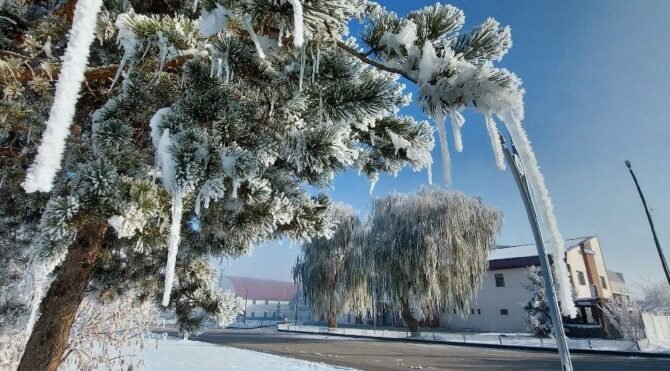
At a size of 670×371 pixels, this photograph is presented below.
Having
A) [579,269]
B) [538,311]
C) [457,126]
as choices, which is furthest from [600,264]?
[457,126]

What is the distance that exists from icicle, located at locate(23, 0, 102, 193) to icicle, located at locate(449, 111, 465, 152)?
1.06 m

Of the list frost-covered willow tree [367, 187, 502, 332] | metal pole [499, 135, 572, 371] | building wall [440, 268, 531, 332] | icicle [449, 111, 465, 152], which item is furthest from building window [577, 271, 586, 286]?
icicle [449, 111, 465, 152]

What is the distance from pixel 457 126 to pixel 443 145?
0.10m

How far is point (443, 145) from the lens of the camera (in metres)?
1.28

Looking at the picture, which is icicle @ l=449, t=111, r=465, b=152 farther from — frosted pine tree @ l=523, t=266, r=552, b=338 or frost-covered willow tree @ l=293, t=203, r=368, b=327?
frosted pine tree @ l=523, t=266, r=552, b=338

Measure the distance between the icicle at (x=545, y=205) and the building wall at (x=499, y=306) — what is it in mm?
28233

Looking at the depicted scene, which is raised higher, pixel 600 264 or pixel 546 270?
pixel 600 264

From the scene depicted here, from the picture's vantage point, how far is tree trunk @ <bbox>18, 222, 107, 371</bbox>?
2133 mm

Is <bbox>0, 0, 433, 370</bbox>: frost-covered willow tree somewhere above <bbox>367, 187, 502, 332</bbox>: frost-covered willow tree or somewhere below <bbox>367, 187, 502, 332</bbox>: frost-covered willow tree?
below

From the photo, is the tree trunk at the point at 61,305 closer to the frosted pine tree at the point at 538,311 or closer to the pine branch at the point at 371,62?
the pine branch at the point at 371,62

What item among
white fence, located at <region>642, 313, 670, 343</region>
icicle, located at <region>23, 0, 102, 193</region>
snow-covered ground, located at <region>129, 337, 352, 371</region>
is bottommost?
snow-covered ground, located at <region>129, 337, 352, 371</region>

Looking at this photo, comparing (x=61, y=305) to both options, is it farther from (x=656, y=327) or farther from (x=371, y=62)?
(x=656, y=327)

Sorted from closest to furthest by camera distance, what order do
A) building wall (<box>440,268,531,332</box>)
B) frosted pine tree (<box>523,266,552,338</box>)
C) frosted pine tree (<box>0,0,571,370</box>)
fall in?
frosted pine tree (<box>0,0,571,370</box>)
frosted pine tree (<box>523,266,552,338</box>)
building wall (<box>440,268,531,332</box>)

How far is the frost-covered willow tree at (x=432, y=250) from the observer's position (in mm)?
19609
